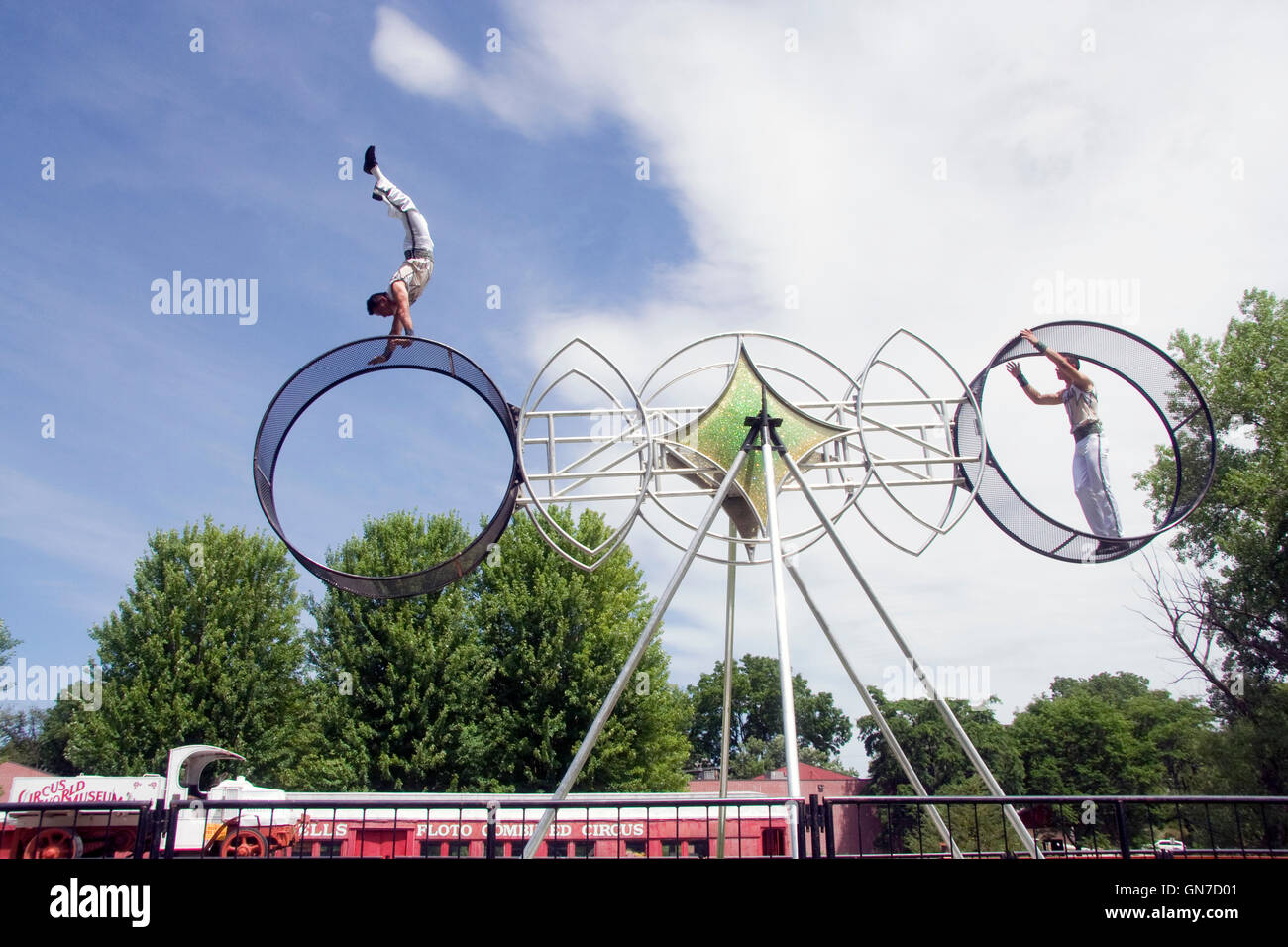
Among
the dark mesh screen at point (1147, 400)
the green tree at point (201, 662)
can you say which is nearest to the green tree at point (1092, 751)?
the green tree at point (201, 662)

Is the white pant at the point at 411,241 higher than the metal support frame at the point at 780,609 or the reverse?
higher

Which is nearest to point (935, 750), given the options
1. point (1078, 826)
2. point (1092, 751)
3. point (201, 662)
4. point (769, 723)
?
point (1092, 751)

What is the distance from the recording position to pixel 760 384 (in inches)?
419

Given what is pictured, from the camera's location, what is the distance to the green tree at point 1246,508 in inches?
968

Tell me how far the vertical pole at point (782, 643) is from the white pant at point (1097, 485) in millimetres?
3518

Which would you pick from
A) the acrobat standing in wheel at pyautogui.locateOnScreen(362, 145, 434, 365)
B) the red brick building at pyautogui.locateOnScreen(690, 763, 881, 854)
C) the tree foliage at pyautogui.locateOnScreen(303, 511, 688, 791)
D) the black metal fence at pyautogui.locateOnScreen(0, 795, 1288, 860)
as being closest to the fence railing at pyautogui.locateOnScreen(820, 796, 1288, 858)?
the black metal fence at pyautogui.locateOnScreen(0, 795, 1288, 860)

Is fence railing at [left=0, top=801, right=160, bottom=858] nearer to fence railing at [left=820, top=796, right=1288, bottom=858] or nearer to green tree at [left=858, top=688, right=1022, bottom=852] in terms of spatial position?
fence railing at [left=820, top=796, right=1288, bottom=858]

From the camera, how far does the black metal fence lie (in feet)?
23.4

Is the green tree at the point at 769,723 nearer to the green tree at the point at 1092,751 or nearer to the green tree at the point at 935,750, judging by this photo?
the green tree at the point at 935,750

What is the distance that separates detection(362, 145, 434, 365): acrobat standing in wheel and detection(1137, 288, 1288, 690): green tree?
23.5 meters

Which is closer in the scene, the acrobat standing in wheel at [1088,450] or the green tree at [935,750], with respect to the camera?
the acrobat standing in wheel at [1088,450]
